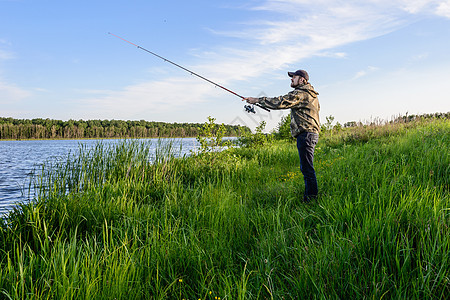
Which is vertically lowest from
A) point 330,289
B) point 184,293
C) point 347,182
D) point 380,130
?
point 184,293

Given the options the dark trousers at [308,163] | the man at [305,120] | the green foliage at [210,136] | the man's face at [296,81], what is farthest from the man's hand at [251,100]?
the green foliage at [210,136]

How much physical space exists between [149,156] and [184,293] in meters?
5.53

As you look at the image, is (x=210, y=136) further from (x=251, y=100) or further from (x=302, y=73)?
(x=302, y=73)

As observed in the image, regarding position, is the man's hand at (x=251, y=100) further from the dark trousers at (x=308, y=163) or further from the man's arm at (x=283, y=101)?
the dark trousers at (x=308, y=163)

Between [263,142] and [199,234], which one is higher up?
[263,142]

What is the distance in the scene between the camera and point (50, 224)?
4.40 metres

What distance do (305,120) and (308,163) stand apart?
0.78 metres

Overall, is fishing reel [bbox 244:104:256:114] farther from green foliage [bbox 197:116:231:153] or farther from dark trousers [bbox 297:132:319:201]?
green foliage [bbox 197:116:231:153]

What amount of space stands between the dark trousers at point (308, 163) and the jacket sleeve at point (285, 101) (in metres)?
0.60

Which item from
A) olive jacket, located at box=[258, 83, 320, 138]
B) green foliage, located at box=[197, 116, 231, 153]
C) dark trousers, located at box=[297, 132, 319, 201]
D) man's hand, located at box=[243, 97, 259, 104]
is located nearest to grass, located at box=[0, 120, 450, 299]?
dark trousers, located at box=[297, 132, 319, 201]

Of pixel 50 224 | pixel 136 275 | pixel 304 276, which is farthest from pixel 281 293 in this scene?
pixel 50 224

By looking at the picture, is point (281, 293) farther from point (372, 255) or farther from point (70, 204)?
point (70, 204)

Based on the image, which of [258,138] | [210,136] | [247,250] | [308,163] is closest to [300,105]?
[308,163]

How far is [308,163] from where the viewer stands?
16.4 ft
